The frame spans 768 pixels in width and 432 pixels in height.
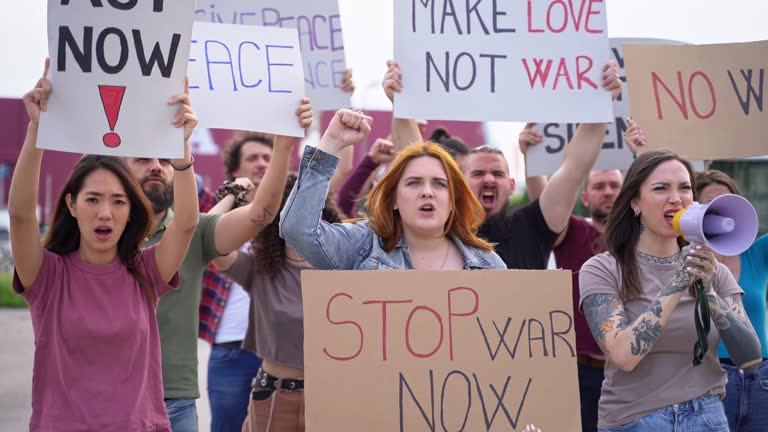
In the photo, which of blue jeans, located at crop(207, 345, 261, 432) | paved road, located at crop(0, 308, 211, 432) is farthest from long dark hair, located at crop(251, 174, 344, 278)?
paved road, located at crop(0, 308, 211, 432)

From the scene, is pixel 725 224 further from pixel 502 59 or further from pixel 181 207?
pixel 181 207

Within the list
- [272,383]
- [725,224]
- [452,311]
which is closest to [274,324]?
[272,383]

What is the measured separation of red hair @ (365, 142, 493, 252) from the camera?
3.13 m

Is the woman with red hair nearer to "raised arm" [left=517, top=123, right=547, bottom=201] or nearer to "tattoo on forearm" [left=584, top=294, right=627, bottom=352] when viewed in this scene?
"tattoo on forearm" [left=584, top=294, right=627, bottom=352]

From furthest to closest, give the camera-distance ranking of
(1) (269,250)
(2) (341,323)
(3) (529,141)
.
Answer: (3) (529,141), (1) (269,250), (2) (341,323)

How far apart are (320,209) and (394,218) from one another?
32cm

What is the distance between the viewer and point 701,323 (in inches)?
117

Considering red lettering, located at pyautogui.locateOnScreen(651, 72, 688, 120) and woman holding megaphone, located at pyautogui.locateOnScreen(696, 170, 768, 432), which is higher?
red lettering, located at pyautogui.locateOnScreen(651, 72, 688, 120)

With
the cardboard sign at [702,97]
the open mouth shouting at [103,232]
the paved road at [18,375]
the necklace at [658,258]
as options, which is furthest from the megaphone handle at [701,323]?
the paved road at [18,375]

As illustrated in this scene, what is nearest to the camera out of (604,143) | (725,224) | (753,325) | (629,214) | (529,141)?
(725,224)

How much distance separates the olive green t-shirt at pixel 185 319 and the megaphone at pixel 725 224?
183 cm

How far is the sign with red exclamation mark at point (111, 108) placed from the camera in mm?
3033

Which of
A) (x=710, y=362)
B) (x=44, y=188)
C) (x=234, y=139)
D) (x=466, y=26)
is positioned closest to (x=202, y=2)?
(x=234, y=139)

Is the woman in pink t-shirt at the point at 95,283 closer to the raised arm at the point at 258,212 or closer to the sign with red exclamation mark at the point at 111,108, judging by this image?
the sign with red exclamation mark at the point at 111,108
